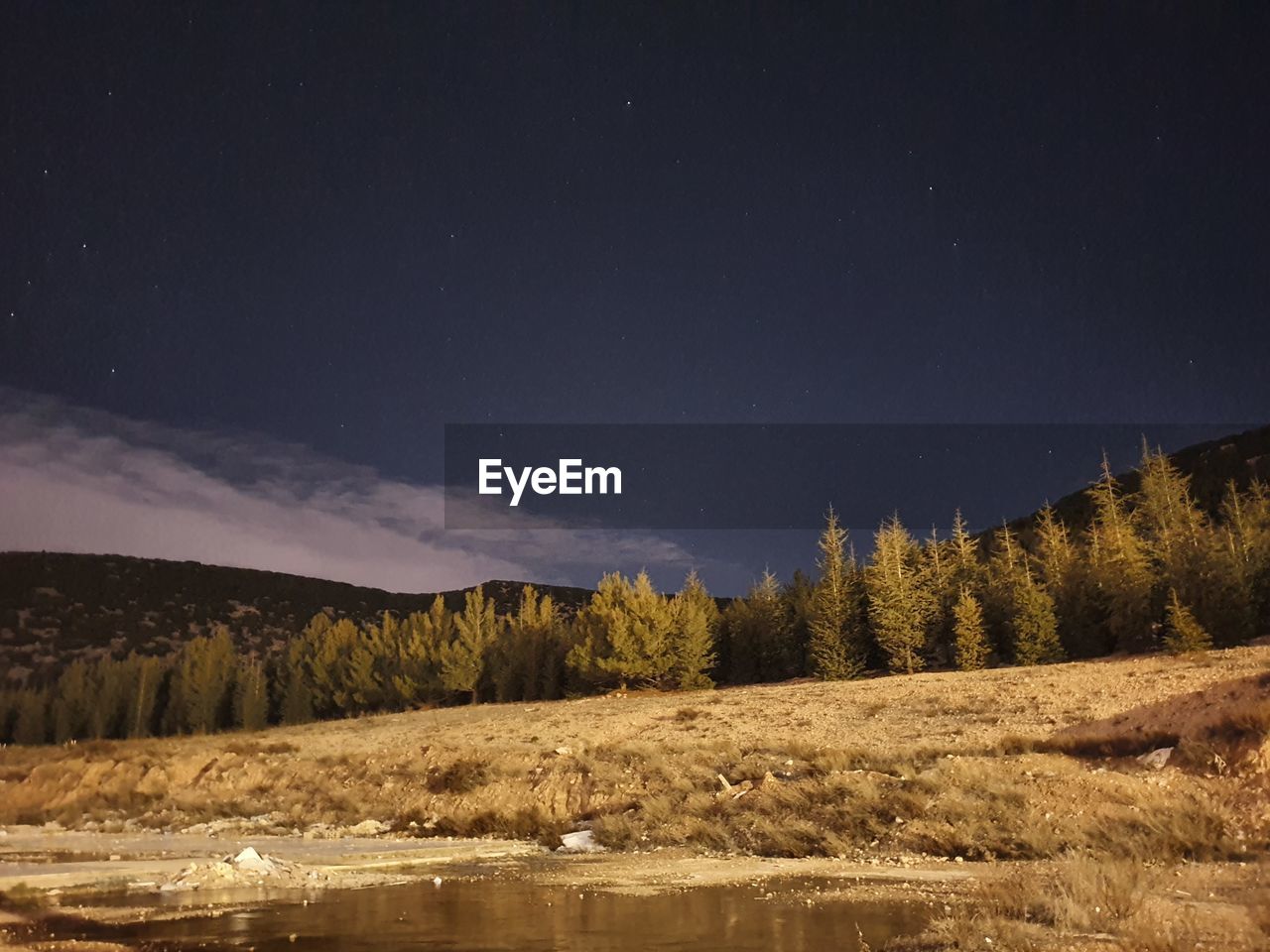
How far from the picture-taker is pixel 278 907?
1362cm

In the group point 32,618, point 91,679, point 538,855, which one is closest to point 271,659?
point 91,679

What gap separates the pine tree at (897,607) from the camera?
58875 mm

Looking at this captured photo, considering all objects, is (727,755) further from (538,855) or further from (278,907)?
(278,907)

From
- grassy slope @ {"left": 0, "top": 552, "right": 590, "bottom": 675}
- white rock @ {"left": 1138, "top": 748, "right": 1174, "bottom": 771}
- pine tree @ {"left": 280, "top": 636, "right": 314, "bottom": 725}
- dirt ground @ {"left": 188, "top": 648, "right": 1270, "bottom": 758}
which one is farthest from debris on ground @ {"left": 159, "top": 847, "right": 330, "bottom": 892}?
grassy slope @ {"left": 0, "top": 552, "right": 590, "bottom": 675}

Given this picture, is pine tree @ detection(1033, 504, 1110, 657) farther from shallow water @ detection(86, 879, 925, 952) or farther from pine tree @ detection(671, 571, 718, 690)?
shallow water @ detection(86, 879, 925, 952)

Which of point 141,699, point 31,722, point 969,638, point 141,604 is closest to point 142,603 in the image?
point 141,604

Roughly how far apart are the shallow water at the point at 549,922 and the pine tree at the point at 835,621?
1814 inches

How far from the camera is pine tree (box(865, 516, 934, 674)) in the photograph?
58.9 metres

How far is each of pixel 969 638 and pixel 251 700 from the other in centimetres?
5384

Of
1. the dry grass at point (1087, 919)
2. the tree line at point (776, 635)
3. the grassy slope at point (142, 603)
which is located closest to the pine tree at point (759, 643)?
the tree line at point (776, 635)

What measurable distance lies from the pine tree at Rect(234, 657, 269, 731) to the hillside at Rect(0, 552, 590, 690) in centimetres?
5577

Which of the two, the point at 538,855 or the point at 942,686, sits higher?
the point at 942,686

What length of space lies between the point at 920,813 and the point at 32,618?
146996mm

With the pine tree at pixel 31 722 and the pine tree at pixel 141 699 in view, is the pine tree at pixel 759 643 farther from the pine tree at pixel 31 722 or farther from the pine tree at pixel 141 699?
the pine tree at pixel 31 722
